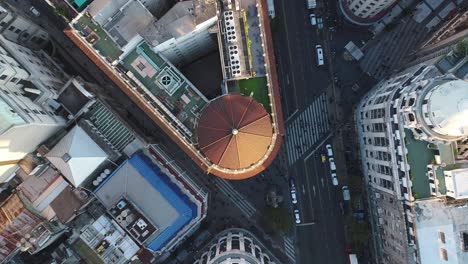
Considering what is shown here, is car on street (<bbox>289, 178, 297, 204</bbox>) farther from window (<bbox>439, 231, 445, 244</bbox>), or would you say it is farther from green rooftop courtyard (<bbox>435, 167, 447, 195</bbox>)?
green rooftop courtyard (<bbox>435, 167, 447, 195</bbox>)

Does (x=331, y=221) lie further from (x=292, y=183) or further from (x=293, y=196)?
(x=292, y=183)

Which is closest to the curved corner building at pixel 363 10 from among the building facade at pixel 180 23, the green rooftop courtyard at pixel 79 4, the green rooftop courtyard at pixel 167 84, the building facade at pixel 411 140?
the building facade at pixel 411 140

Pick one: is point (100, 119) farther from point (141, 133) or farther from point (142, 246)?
point (142, 246)

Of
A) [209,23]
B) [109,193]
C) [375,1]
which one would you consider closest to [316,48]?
[375,1]

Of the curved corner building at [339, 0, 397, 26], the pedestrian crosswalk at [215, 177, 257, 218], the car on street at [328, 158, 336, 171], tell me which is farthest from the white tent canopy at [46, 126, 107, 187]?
the curved corner building at [339, 0, 397, 26]

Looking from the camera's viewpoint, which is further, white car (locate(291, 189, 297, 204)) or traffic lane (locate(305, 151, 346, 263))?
traffic lane (locate(305, 151, 346, 263))

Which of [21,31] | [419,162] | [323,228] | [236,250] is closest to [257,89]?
[419,162]
